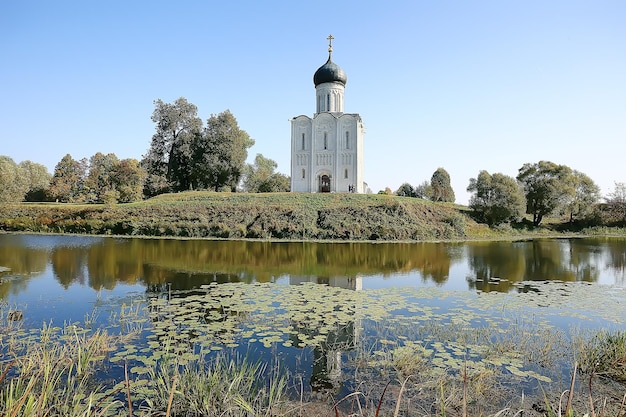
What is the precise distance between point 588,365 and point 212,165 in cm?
4597

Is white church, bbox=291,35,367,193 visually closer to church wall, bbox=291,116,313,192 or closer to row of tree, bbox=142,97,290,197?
church wall, bbox=291,116,313,192

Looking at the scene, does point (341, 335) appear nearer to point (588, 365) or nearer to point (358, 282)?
point (588, 365)

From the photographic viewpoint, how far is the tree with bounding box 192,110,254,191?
49.5 metres

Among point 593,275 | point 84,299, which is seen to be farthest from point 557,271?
point 84,299

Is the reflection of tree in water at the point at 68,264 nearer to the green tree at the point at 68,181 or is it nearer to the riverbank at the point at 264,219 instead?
the riverbank at the point at 264,219

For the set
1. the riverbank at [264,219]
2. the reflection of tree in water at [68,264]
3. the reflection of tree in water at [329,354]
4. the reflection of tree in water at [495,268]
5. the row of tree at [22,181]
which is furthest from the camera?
the row of tree at [22,181]

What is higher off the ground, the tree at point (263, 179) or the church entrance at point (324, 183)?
the tree at point (263, 179)

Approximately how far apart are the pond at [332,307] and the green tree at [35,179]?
46088mm

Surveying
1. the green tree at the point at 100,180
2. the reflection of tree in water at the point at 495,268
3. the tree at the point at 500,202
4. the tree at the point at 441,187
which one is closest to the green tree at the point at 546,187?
the tree at the point at 500,202

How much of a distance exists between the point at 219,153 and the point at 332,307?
4207cm

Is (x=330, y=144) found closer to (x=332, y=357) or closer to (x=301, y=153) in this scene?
(x=301, y=153)

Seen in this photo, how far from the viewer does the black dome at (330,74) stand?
44.1 m

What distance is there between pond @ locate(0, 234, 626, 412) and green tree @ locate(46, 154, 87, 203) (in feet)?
132

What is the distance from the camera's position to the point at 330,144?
45.0 m
